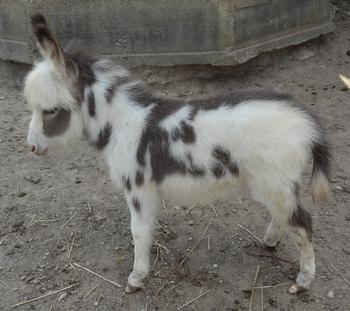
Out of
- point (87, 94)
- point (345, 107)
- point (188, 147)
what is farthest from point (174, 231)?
point (345, 107)

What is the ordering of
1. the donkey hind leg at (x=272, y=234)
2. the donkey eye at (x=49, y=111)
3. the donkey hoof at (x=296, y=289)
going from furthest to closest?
the donkey hind leg at (x=272, y=234) < the donkey hoof at (x=296, y=289) < the donkey eye at (x=49, y=111)

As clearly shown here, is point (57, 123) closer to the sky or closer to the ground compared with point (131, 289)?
closer to the sky

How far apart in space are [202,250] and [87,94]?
1.32 meters

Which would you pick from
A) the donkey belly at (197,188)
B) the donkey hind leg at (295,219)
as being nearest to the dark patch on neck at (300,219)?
the donkey hind leg at (295,219)

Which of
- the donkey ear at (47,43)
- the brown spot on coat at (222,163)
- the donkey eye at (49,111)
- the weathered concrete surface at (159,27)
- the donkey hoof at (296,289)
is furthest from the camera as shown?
the weathered concrete surface at (159,27)

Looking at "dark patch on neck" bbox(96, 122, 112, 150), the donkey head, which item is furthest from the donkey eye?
"dark patch on neck" bbox(96, 122, 112, 150)

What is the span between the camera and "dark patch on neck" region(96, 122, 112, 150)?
2.54m

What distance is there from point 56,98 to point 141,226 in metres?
0.87

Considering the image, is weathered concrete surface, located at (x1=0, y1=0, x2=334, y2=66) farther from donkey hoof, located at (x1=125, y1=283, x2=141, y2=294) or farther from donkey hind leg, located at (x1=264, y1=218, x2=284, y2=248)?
donkey hoof, located at (x1=125, y1=283, x2=141, y2=294)

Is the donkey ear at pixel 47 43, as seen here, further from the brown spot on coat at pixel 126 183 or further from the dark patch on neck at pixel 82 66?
the brown spot on coat at pixel 126 183

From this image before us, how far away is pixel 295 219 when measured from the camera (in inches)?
95.0

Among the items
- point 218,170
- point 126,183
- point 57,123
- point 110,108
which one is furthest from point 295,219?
point 57,123

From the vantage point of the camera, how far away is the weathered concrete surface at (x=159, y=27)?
466cm

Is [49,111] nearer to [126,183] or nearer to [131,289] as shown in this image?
[126,183]
